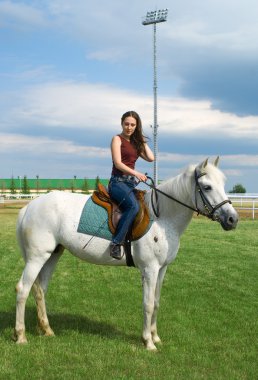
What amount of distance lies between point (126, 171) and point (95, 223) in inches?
34.2

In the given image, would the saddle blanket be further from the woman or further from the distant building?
the distant building

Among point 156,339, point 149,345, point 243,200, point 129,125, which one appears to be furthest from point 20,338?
point 243,200

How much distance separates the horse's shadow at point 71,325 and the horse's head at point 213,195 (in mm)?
2276

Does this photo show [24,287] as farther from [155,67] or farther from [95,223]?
[155,67]

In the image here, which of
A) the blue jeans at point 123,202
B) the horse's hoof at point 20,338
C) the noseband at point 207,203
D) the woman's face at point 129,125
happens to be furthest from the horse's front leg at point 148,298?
the woman's face at point 129,125

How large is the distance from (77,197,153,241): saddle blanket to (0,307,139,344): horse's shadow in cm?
161

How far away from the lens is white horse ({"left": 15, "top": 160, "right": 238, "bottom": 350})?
633cm

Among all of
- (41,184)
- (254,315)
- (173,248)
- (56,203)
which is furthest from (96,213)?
(41,184)

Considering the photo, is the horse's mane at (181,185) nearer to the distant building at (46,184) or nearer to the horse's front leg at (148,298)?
the horse's front leg at (148,298)

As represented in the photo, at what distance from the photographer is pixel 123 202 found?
634cm

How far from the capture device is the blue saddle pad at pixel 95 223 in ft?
21.3

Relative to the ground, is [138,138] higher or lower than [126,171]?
higher

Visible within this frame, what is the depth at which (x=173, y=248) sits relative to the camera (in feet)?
Answer: 21.1

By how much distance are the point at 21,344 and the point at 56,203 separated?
1.99m
